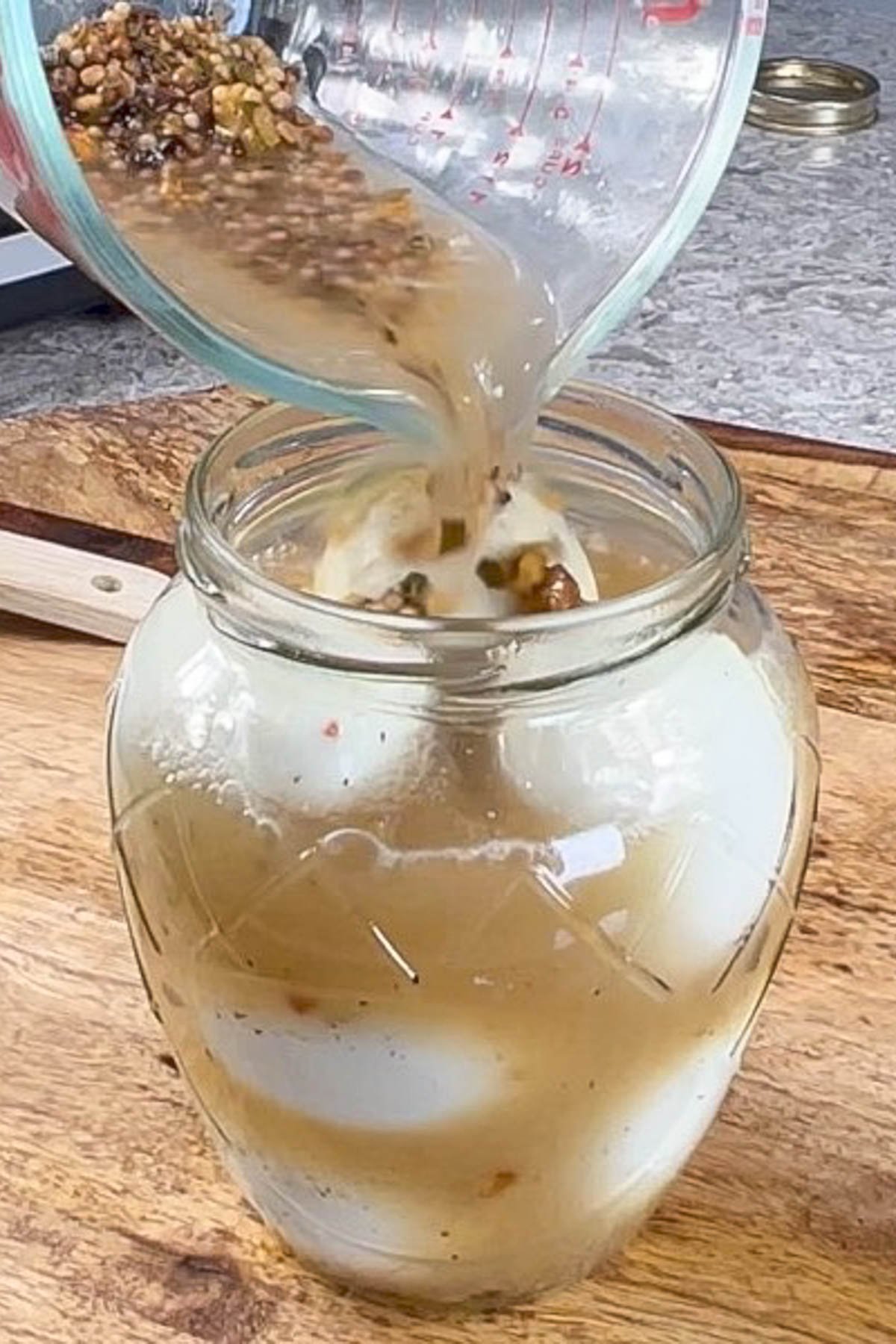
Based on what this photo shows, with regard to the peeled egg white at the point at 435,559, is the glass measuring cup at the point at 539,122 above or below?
above

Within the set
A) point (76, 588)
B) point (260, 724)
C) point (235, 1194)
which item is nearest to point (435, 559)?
point (260, 724)

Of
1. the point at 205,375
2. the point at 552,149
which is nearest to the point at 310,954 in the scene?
the point at 552,149

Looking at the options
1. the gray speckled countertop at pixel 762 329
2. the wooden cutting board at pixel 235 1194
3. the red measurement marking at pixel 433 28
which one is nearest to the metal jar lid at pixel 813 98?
the gray speckled countertop at pixel 762 329

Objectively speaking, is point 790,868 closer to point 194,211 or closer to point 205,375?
point 194,211

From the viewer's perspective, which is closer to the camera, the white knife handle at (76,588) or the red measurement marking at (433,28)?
the red measurement marking at (433,28)

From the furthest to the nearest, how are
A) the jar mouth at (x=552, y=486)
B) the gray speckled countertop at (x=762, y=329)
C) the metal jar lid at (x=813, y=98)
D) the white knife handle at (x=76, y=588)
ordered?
the metal jar lid at (x=813, y=98), the gray speckled countertop at (x=762, y=329), the white knife handle at (x=76, y=588), the jar mouth at (x=552, y=486)

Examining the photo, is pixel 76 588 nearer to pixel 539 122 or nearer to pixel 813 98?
A: pixel 539 122

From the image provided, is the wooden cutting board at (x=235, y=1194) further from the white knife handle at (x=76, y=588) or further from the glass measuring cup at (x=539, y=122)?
the glass measuring cup at (x=539, y=122)
